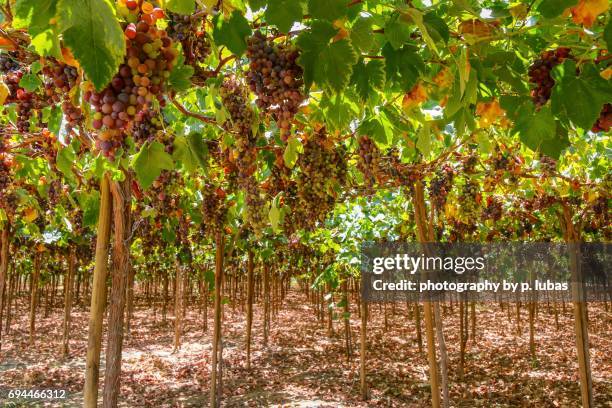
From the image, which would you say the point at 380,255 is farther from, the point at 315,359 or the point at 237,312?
the point at 237,312

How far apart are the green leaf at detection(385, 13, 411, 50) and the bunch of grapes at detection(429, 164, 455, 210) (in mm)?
4484

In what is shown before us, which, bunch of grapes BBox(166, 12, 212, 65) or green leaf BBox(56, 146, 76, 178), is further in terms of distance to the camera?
green leaf BBox(56, 146, 76, 178)

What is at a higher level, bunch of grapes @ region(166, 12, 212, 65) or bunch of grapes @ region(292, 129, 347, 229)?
bunch of grapes @ region(166, 12, 212, 65)

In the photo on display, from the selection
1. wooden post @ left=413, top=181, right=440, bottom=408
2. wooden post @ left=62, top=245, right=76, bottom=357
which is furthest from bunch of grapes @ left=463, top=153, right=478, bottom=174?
wooden post @ left=62, top=245, right=76, bottom=357

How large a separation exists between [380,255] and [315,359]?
409 centimetres

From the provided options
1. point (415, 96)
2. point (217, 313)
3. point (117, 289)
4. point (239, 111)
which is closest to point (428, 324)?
point (217, 313)

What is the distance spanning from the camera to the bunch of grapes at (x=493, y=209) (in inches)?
287

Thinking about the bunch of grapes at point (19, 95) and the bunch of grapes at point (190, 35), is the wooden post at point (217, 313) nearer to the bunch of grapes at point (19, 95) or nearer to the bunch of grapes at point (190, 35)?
the bunch of grapes at point (19, 95)

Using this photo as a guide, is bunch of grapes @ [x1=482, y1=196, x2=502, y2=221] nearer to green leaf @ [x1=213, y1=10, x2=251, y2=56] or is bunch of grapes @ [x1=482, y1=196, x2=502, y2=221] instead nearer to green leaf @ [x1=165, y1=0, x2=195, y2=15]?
green leaf @ [x1=213, y1=10, x2=251, y2=56]

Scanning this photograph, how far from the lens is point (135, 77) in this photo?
3.78 feet

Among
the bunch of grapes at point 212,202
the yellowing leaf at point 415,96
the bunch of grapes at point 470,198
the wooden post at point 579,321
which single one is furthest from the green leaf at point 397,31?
the wooden post at point 579,321

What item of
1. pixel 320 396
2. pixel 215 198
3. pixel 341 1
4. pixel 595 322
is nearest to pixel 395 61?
pixel 341 1

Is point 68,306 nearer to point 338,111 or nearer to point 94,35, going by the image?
point 338,111

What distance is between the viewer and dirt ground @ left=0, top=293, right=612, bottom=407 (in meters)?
8.30
